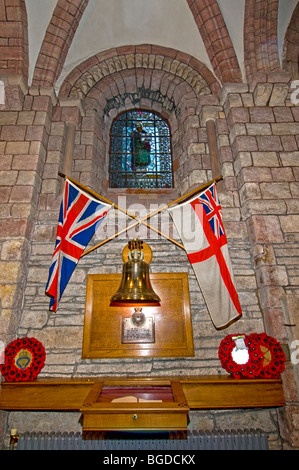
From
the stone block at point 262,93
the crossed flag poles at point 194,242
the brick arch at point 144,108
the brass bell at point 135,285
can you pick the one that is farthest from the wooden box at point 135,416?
the stone block at point 262,93

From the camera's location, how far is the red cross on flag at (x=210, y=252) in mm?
2922

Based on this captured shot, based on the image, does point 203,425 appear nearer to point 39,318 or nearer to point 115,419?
point 115,419

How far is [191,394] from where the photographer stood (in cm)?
244

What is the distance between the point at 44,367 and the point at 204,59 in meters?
5.32

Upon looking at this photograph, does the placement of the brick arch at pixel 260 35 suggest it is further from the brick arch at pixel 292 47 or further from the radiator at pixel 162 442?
the radiator at pixel 162 442

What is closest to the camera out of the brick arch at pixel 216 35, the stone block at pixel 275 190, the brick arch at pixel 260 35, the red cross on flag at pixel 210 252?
the red cross on flag at pixel 210 252

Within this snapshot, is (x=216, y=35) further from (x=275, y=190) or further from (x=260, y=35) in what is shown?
(x=275, y=190)

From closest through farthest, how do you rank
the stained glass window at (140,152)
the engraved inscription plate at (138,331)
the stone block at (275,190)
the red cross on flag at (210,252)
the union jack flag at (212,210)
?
the red cross on flag at (210,252), the engraved inscription plate at (138,331), the union jack flag at (212,210), the stone block at (275,190), the stained glass window at (140,152)

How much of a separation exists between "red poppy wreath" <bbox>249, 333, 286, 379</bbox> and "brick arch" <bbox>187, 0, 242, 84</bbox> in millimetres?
3950

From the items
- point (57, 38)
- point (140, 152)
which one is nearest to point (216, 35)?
point (140, 152)

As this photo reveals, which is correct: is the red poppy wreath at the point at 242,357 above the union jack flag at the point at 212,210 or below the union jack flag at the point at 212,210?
below

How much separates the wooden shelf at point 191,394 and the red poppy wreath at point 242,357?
0.10 meters

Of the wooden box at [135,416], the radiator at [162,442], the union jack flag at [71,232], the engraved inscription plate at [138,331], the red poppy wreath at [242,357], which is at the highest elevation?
the union jack flag at [71,232]

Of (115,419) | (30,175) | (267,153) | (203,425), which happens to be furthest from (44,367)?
(267,153)
